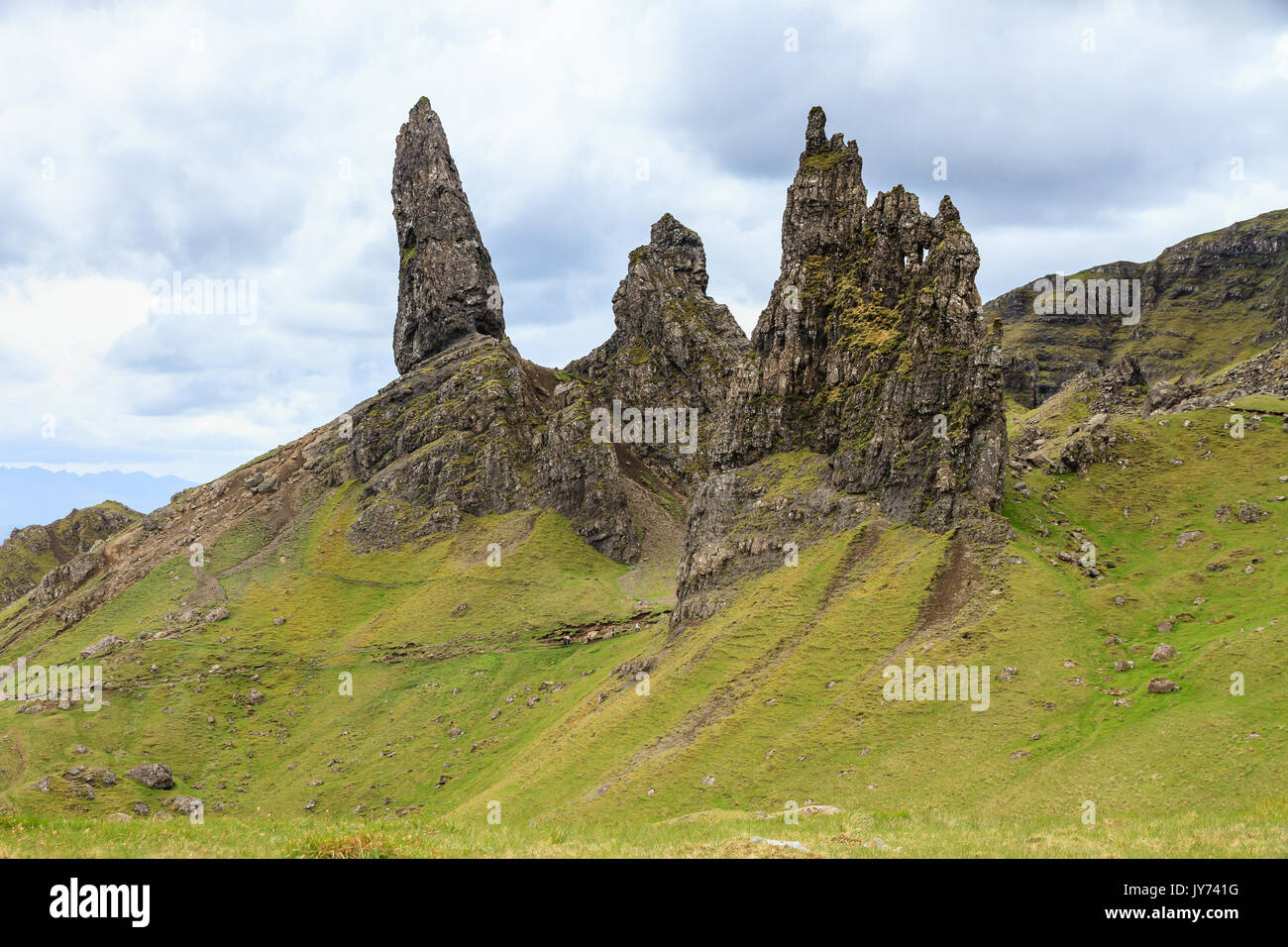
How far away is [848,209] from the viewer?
445 ft

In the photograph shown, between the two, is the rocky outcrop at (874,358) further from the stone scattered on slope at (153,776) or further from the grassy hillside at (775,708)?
the stone scattered on slope at (153,776)

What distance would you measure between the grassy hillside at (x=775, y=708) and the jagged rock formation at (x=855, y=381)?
6.63 meters

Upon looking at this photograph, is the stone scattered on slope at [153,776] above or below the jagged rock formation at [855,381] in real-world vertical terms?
below

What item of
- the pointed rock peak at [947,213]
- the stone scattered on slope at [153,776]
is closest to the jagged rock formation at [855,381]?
the pointed rock peak at [947,213]

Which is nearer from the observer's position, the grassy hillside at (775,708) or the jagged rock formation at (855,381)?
the grassy hillside at (775,708)

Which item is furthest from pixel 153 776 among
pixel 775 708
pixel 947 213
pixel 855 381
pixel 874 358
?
pixel 947 213

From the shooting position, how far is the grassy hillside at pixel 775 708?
84.0 feet

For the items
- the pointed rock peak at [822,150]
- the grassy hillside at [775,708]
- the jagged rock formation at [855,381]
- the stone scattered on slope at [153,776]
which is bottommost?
the stone scattered on slope at [153,776]

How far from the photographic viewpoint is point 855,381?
122250 mm

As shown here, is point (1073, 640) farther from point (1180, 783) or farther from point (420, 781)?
point (420, 781)

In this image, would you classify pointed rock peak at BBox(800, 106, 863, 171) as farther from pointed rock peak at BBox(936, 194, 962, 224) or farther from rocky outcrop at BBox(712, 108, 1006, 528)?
pointed rock peak at BBox(936, 194, 962, 224)

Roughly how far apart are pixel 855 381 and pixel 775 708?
5966 centimetres

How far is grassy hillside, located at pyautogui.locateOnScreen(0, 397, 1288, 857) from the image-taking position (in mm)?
25594
